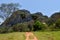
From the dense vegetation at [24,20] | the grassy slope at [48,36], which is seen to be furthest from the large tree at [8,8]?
the grassy slope at [48,36]

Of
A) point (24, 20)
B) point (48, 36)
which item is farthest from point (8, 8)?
point (48, 36)

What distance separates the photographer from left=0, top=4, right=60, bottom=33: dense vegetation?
1831 inches

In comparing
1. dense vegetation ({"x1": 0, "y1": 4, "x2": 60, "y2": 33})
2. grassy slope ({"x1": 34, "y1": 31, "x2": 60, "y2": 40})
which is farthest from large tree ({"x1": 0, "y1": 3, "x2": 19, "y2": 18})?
grassy slope ({"x1": 34, "y1": 31, "x2": 60, "y2": 40})

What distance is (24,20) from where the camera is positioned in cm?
6088

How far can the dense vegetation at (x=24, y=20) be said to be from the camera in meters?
46.5

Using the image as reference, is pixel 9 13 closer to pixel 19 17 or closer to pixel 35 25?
pixel 19 17

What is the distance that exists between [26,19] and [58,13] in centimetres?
1034

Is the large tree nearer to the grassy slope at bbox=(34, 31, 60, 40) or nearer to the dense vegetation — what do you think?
the dense vegetation

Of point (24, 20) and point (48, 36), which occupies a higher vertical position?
point (24, 20)

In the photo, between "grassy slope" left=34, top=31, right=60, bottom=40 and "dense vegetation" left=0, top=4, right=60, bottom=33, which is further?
"dense vegetation" left=0, top=4, right=60, bottom=33

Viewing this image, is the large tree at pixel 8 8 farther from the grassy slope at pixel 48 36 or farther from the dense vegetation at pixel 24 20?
the grassy slope at pixel 48 36

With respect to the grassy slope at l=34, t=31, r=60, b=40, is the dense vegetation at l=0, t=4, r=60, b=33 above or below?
above

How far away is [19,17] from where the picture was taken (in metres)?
61.3

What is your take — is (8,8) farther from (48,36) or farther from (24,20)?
(48,36)
